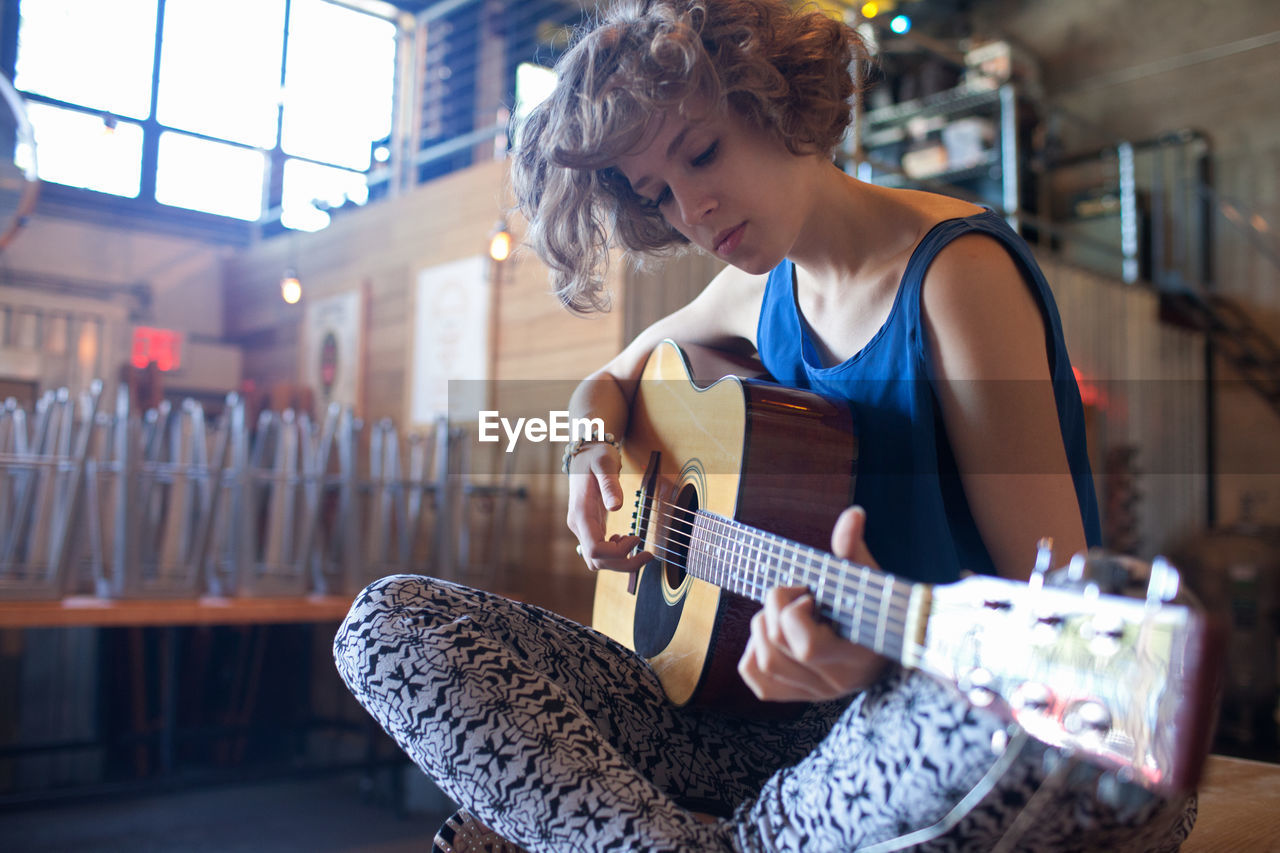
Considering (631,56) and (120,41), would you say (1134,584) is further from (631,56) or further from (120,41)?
(120,41)

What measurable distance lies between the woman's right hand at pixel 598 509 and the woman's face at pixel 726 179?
0.36m

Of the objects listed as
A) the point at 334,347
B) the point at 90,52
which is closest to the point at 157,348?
the point at 334,347

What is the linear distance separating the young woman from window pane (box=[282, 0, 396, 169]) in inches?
173

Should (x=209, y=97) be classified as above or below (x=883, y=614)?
above

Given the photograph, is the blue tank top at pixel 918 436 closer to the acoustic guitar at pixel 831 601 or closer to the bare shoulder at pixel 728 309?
the acoustic guitar at pixel 831 601

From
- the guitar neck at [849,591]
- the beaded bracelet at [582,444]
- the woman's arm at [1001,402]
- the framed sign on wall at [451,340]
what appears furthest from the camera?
the framed sign on wall at [451,340]

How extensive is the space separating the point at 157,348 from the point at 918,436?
5.17 metres

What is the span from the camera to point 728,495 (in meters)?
1.03

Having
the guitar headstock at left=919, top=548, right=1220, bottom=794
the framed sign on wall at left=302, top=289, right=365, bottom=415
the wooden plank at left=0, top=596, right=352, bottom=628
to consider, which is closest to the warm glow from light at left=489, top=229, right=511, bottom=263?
the framed sign on wall at left=302, top=289, right=365, bottom=415

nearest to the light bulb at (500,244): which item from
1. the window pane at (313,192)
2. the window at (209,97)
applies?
the window pane at (313,192)

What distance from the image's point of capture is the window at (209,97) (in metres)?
5.21

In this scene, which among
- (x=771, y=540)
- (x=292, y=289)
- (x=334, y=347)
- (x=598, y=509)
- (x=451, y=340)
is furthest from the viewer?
(x=292, y=289)

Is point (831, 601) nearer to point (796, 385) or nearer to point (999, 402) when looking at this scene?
point (999, 402)

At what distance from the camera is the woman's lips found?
3.44 ft
